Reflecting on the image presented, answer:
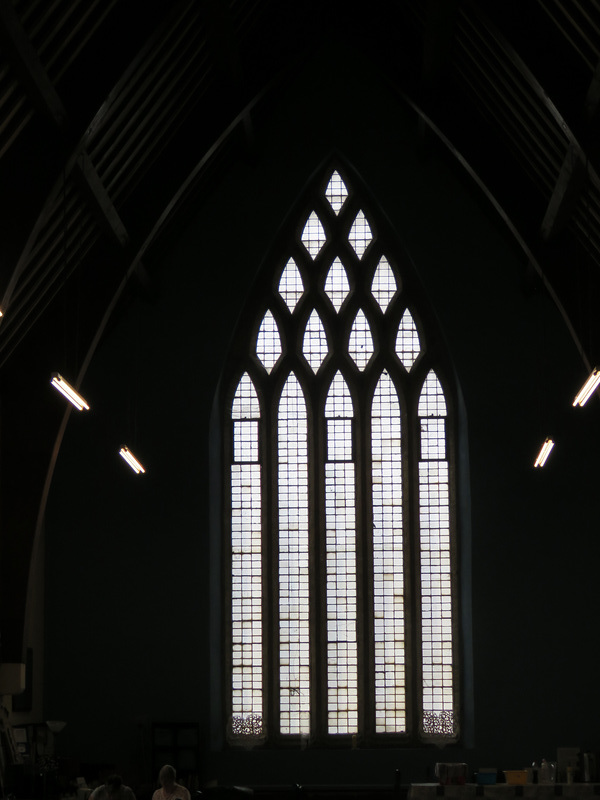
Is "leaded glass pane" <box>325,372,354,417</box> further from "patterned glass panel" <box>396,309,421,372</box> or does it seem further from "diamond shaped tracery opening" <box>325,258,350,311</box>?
"diamond shaped tracery opening" <box>325,258,350,311</box>

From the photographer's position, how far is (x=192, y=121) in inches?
528

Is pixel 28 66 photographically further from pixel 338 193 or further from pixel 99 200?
pixel 338 193

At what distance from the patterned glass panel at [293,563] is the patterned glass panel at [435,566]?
1.40m

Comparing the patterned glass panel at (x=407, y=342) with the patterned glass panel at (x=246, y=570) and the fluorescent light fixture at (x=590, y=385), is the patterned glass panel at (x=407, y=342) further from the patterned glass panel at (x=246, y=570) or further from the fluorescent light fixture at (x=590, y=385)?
the fluorescent light fixture at (x=590, y=385)

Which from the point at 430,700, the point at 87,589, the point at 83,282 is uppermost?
the point at 83,282

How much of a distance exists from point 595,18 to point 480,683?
829 cm

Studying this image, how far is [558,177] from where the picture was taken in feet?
40.1

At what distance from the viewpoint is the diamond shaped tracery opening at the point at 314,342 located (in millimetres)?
16438

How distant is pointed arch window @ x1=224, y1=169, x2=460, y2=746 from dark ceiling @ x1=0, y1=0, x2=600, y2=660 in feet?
7.13

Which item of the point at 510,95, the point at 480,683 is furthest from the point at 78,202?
the point at 480,683

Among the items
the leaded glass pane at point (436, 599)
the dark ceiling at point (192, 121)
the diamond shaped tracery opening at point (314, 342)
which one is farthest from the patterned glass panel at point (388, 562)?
the dark ceiling at point (192, 121)

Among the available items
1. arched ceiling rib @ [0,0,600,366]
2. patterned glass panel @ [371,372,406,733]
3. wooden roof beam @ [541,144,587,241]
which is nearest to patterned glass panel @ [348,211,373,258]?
patterned glass panel @ [371,372,406,733]

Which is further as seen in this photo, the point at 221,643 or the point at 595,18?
the point at 221,643

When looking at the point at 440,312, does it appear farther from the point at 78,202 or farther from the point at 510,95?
the point at 78,202
